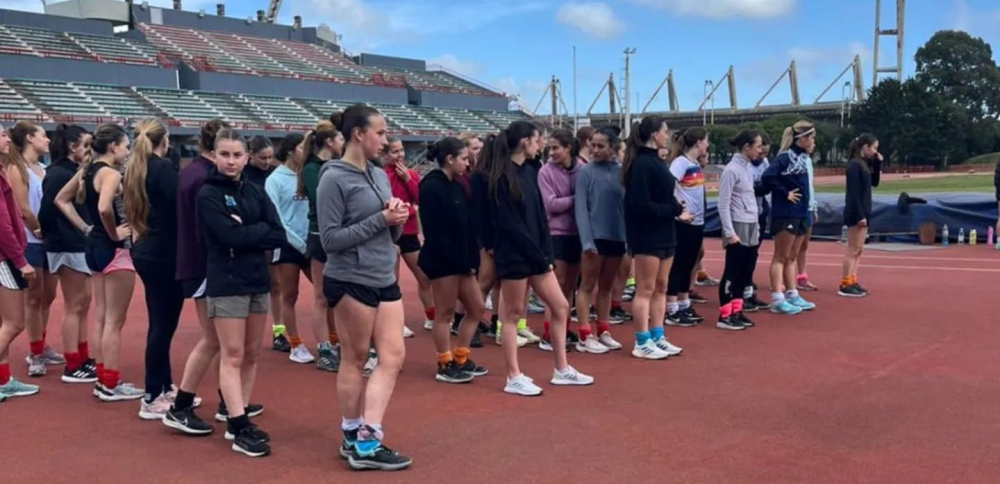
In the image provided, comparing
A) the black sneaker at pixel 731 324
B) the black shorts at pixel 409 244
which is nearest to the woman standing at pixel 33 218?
the black shorts at pixel 409 244

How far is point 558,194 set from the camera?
749 cm

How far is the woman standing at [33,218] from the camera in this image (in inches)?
267

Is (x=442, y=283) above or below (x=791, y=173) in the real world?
below

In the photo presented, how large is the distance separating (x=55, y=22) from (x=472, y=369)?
4724 cm

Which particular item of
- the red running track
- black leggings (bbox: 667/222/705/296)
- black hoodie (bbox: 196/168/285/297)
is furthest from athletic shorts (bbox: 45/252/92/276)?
black leggings (bbox: 667/222/705/296)

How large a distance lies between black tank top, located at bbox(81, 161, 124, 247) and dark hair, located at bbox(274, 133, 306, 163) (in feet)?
5.25

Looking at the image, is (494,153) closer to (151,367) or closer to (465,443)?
(465,443)

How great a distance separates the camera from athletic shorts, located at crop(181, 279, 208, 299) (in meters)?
5.00

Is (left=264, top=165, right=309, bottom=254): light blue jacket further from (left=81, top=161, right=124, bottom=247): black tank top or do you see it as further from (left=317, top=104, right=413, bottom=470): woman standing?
(left=317, top=104, right=413, bottom=470): woman standing

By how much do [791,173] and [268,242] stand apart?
6.16 metres

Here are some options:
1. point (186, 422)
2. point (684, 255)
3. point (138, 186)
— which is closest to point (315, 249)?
point (138, 186)

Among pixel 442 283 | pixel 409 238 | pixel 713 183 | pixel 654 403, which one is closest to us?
pixel 654 403

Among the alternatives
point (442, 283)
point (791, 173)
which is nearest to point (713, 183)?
point (791, 173)

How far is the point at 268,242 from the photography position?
15.7ft
